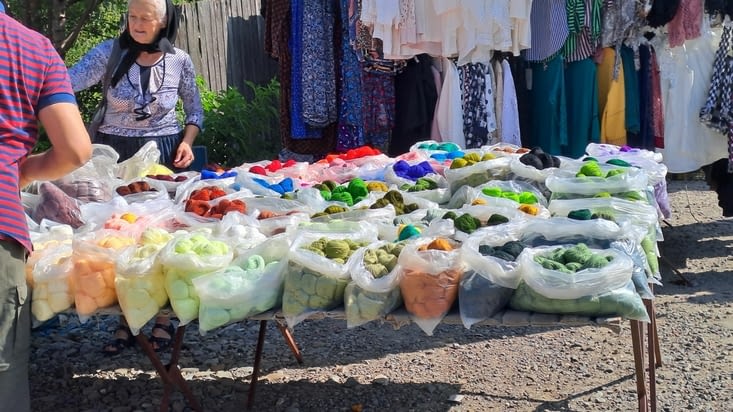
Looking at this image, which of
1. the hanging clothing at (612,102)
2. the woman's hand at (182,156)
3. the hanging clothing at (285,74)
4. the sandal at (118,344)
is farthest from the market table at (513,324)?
the hanging clothing at (285,74)

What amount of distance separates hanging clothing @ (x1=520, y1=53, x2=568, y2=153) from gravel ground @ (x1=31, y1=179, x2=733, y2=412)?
1.30 metres

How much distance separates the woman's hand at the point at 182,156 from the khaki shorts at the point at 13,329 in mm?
1966

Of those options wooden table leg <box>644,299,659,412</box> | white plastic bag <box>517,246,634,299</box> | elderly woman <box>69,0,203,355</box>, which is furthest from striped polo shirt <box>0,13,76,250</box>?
wooden table leg <box>644,299,659,412</box>

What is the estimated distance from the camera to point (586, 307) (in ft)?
7.61

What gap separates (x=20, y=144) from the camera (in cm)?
226

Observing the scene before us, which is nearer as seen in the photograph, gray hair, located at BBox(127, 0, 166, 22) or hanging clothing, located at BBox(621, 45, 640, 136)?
gray hair, located at BBox(127, 0, 166, 22)

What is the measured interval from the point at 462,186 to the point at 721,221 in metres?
3.70

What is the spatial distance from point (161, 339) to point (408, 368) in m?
1.23

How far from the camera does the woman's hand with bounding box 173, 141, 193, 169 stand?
4258mm

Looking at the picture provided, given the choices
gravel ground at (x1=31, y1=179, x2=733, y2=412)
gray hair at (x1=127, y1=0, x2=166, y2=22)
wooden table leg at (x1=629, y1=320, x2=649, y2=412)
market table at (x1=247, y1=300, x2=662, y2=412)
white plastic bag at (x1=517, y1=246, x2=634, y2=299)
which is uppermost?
gray hair at (x1=127, y1=0, x2=166, y2=22)

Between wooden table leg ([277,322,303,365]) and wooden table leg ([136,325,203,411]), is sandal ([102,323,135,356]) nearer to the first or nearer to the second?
wooden table leg ([277,322,303,365])

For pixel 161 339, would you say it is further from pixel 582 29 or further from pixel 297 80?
pixel 582 29

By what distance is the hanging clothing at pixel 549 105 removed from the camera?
5.37 metres

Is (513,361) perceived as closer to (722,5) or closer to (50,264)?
(50,264)
